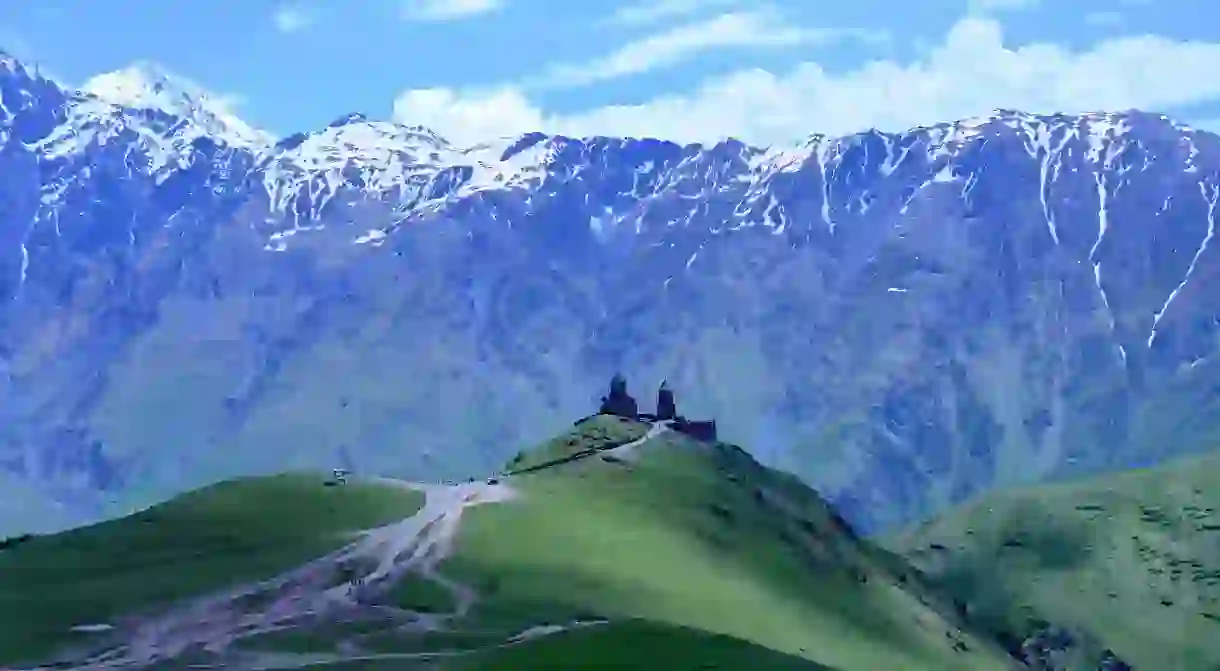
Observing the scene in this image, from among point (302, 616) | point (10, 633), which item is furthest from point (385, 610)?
point (10, 633)

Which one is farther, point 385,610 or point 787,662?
point 385,610

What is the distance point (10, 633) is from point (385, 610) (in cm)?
4015

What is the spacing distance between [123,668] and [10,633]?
23.4m

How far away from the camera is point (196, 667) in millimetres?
180250

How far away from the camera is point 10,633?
650 feet

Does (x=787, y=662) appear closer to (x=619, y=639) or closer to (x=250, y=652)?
(x=619, y=639)

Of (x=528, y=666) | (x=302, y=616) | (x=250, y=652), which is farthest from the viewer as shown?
(x=302, y=616)

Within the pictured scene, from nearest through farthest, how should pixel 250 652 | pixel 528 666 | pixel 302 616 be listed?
1. pixel 528 666
2. pixel 250 652
3. pixel 302 616

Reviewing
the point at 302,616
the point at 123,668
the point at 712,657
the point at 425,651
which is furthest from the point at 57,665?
the point at 712,657

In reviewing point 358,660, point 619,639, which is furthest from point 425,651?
point 619,639

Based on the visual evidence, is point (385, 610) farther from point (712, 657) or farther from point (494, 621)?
point (712, 657)

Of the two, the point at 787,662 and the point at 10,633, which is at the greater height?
the point at 10,633

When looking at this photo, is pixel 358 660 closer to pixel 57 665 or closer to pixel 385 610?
pixel 385 610

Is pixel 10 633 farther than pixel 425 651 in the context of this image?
Yes
